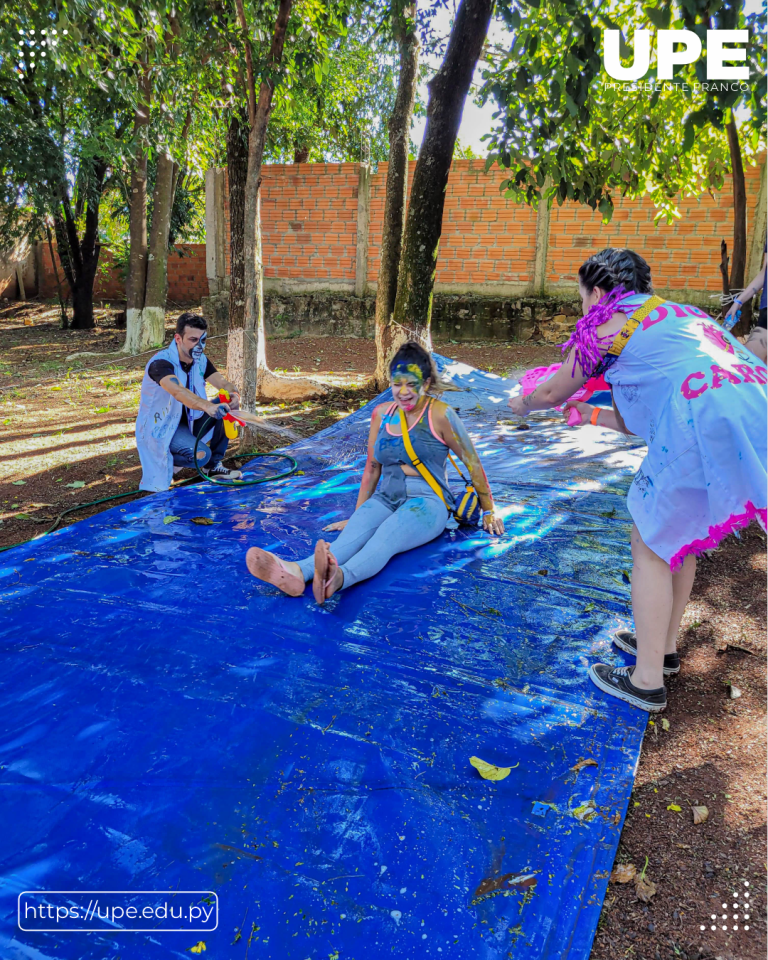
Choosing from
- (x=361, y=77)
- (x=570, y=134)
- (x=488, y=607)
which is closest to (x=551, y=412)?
(x=570, y=134)

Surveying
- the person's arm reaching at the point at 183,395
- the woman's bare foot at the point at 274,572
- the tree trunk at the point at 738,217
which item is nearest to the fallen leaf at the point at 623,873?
the woman's bare foot at the point at 274,572

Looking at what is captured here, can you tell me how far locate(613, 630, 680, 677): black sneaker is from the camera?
2.71 metres

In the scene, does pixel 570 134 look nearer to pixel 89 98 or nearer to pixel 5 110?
pixel 89 98

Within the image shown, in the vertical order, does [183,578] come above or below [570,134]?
below

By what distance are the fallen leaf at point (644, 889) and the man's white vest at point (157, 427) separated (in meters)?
3.70

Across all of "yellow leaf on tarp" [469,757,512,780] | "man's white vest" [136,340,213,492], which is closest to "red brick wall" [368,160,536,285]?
"man's white vest" [136,340,213,492]

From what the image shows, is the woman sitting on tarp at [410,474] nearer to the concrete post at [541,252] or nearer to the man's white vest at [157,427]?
the man's white vest at [157,427]

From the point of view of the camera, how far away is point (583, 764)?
216cm

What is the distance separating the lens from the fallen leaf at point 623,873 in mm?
1849

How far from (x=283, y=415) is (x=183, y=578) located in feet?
14.0

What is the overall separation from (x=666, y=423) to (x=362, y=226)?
36.1ft

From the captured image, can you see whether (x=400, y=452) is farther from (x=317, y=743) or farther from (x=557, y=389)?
(x=317, y=743)

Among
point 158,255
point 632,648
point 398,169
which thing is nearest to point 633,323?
point 632,648

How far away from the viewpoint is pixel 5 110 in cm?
1167
